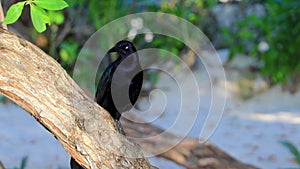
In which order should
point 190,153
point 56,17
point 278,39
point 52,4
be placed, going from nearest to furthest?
point 52,4 < point 190,153 < point 56,17 < point 278,39

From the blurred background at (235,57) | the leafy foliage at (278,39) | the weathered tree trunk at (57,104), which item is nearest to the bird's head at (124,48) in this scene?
the weathered tree trunk at (57,104)

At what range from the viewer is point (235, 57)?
6.24 meters

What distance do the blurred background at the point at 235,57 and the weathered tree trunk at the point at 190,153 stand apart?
2.95 feet

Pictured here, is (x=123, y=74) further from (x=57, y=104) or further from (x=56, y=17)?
(x=56, y=17)

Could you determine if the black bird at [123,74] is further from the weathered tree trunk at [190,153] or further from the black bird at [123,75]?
the weathered tree trunk at [190,153]

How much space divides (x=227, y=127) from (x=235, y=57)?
4.11 ft

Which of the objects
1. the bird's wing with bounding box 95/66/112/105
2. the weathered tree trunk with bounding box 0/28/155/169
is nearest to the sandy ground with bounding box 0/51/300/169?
the bird's wing with bounding box 95/66/112/105

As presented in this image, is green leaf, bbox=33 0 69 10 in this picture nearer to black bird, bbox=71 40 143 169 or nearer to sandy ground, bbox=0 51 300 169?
black bird, bbox=71 40 143 169

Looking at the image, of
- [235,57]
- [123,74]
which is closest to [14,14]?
[123,74]

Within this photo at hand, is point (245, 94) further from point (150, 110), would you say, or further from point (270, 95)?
point (150, 110)

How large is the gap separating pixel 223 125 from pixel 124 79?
3.19 metres

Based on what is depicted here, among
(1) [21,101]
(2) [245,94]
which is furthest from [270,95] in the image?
(1) [21,101]

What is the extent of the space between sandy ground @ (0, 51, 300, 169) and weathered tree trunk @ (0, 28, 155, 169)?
5.55ft

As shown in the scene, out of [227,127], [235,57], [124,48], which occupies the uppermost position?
[124,48]
